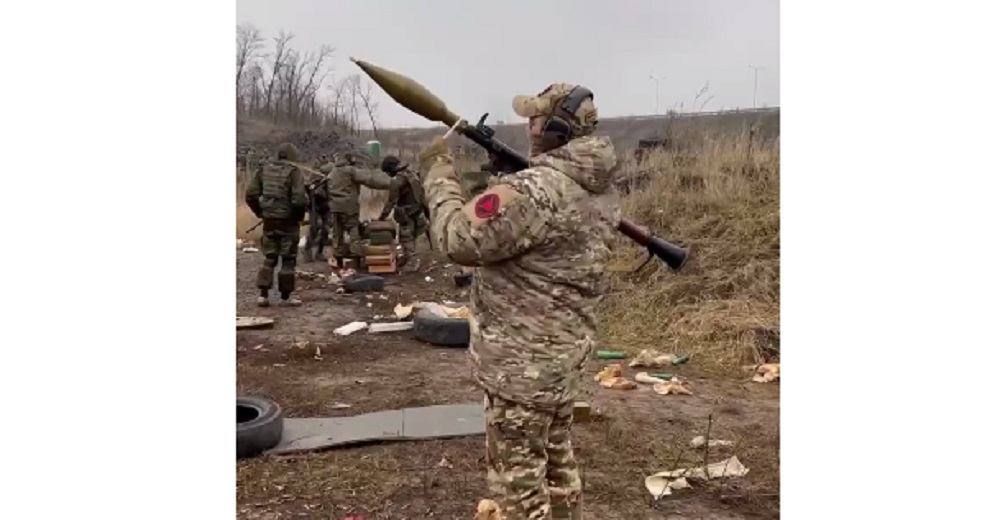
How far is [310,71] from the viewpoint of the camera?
7895mm

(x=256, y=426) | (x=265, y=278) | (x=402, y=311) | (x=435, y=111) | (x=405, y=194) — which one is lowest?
(x=256, y=426)

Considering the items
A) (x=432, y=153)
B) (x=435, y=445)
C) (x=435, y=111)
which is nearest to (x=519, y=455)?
(x=432, y=153)

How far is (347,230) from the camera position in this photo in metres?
11.1

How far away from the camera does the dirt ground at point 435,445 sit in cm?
402

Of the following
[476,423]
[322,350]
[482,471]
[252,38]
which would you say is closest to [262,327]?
[322,350]

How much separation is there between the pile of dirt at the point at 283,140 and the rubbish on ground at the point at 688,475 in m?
5.92

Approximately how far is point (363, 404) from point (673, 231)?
193 inches

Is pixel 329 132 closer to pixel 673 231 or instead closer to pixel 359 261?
pixel 359 261

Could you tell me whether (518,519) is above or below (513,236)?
below

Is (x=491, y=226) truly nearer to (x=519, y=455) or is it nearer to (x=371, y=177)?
(x=519, y=455)

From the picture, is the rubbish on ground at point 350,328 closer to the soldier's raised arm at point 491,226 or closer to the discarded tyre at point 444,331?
the discarded tyre at point 444,331

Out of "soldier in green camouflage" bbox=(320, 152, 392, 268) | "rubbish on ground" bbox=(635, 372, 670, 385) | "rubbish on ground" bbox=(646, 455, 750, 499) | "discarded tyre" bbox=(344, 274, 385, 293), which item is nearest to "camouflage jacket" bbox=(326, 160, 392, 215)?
"soldier in green camouflage" bbox=(320, 152, 392, 268)

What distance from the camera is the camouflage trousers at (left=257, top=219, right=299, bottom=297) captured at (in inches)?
340

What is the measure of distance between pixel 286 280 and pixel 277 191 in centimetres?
103
